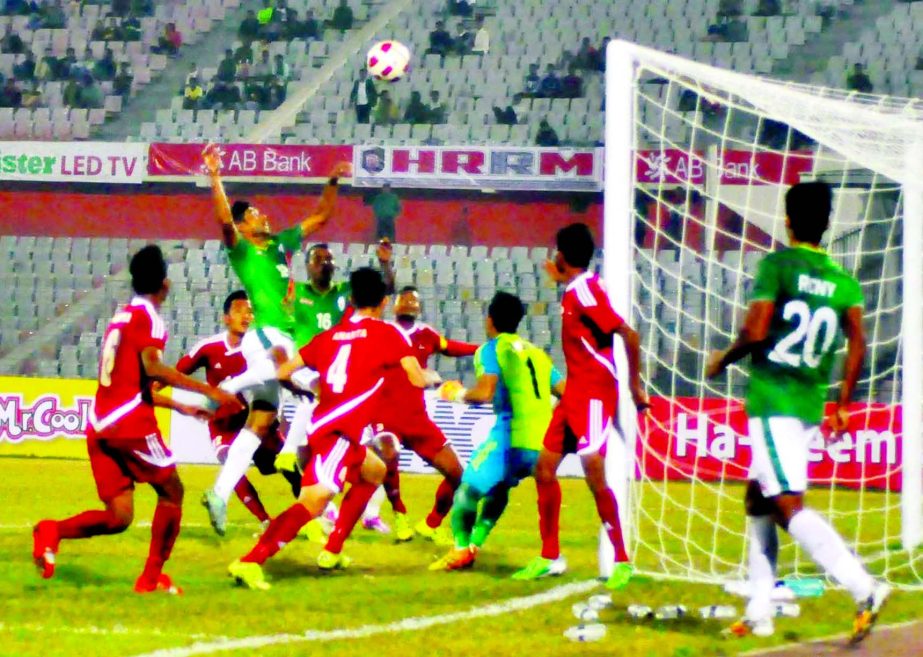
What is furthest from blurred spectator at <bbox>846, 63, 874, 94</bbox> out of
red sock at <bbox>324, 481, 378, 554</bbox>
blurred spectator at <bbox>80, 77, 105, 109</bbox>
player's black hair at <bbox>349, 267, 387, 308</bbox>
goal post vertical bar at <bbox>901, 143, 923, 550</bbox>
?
player's black hair at <bbox>349, 267, 387, 308</bbox>

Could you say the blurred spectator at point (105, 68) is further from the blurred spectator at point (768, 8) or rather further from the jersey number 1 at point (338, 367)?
the jersey number 1 at point (338, 367)

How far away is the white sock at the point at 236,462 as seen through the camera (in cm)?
1012

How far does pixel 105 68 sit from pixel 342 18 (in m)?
4.77

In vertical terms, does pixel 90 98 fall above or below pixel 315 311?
above

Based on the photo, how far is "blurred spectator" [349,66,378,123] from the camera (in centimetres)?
2877

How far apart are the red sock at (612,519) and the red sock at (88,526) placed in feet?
8.35

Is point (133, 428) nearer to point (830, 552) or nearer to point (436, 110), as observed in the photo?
point (830, 552)

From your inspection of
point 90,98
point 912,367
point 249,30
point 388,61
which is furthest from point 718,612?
point 249,30

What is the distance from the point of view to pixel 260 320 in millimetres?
10391

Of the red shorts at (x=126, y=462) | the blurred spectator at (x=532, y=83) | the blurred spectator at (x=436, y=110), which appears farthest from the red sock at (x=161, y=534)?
the blurred spectator at (x=532, y=83)

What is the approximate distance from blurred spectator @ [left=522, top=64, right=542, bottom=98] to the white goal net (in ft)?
15.6

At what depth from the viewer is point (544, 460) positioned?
29.3 feet

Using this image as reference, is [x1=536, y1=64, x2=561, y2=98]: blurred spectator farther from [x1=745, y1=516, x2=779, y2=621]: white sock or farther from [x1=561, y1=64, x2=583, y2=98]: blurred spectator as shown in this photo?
[x1=745, y1=516, x2=779, y2=621]: white sock

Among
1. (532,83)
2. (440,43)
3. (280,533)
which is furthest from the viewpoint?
(440,43)
